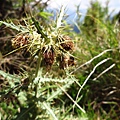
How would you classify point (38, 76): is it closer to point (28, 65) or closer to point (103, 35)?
point (28, 65)

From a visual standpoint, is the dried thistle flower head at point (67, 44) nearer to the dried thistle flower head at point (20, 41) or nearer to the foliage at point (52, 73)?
the foliage at point (52, 73)

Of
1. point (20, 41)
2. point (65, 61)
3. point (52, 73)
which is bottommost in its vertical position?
point (52, 73)

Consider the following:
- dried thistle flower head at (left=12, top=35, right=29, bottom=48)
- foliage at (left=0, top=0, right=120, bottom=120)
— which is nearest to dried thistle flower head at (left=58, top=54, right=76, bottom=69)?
foliage at (left=0, top=0, right=120, bottom=120)

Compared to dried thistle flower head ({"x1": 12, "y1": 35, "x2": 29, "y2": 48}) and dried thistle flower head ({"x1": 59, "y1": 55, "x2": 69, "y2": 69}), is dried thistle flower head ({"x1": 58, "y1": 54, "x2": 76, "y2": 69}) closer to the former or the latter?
dried thistle flower head ({"x1": 59, "y1": 55, "x2": 69, "y2": 69})

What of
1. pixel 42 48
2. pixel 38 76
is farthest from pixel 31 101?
pixel 42 48

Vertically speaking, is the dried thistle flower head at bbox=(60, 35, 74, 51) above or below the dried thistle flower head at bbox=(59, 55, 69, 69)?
above

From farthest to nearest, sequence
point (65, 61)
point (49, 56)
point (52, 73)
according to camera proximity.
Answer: point (52, 73) < point (65, 61) < point (49, 56)

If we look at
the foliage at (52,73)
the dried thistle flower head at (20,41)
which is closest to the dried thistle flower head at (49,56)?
the foliage at (52,73)

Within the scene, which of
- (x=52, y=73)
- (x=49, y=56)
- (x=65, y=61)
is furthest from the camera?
(x=52, y=73)

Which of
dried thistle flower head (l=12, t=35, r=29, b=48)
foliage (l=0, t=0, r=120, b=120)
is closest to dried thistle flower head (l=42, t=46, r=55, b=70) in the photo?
foliage (l=0, t=0, r=120, b=120)

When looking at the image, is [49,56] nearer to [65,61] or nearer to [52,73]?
[65,61]

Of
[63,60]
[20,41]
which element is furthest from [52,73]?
[20,41]
